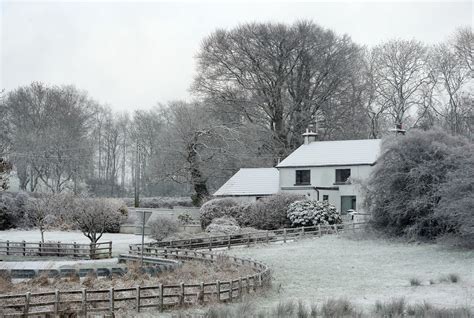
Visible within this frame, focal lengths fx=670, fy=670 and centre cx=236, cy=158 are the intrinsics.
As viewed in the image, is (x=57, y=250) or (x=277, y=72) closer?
(x=57, y=250)

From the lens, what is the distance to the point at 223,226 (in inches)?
1668

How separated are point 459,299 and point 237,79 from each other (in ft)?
153

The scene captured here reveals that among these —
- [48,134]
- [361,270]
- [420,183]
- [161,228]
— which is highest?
[48,134]

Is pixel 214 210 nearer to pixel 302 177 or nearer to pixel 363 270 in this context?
pixel 302 177

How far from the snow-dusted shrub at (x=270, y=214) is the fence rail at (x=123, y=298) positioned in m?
23.1

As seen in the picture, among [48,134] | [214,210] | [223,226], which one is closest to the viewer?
[223,226]

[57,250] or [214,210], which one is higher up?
[214,210]

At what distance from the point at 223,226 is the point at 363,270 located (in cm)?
1645

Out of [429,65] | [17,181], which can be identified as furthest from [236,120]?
[17,181]

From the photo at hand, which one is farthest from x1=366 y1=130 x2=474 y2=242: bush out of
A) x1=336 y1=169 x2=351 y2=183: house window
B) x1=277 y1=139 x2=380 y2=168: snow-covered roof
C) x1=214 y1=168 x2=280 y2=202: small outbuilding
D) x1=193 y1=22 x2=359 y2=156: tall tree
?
x1=193 y1=22 x2=359 y2=156: tall tree

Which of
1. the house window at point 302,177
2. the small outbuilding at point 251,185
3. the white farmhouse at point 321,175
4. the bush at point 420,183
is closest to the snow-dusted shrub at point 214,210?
the small outbuilding at point 251,185

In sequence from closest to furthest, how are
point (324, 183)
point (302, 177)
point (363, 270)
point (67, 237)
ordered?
point (363, 270)
point (67, 237)
point (324, 183)
point (302, 177)

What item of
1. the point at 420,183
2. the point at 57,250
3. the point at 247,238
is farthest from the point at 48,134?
the point at 420,183

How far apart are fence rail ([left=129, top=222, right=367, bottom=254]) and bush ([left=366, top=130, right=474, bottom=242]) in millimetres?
2690
